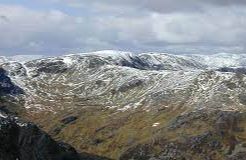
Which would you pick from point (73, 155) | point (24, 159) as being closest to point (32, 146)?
point (24, 159)

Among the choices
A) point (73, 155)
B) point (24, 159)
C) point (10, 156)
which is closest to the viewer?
point (10, 156)

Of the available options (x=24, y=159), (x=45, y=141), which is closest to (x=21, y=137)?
(x=24, y=159)

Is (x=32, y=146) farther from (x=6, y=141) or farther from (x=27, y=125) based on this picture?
(x=6, y=141)

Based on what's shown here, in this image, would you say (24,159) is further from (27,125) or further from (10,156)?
(27,125)

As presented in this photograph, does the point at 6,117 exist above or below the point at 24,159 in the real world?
above

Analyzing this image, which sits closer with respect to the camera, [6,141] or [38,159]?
[6,141]

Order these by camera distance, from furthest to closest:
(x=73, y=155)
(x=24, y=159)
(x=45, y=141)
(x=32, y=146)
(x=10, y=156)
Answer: (x=73, y=155)
(x=45, y=141)
(x=32, y=146)
(x=24, y=159)
(x=10, y=156)
